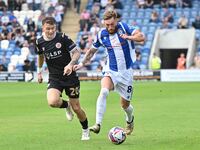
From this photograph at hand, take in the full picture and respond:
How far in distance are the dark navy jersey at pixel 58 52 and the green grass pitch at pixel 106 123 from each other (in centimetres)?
133

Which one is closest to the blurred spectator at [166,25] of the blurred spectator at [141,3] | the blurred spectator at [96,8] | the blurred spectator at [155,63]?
the blurred spectator at [141,3]

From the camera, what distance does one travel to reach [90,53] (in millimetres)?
12609

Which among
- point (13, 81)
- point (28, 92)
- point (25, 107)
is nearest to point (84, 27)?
point (13, 81)

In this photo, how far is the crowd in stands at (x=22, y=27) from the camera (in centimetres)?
4122

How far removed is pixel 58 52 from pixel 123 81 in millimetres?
1400

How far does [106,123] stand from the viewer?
15742 millimetres

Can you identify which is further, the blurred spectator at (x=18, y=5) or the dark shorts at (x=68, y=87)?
the blurred spectator at (x=18, y=5)

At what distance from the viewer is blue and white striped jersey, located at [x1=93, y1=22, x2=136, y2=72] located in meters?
12.4

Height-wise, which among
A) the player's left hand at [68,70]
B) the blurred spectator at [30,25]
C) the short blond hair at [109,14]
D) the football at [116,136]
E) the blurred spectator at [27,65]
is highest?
the short blond hair at [109,14]

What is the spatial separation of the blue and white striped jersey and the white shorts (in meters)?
0.09

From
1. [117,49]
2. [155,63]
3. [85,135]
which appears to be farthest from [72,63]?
[155,63]

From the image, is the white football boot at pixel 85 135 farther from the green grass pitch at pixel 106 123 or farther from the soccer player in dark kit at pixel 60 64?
the green grass pitch at pixel 106 123

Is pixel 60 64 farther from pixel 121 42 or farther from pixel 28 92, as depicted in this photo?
pixel 28 92

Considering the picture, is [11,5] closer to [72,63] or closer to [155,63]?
[155,63]
